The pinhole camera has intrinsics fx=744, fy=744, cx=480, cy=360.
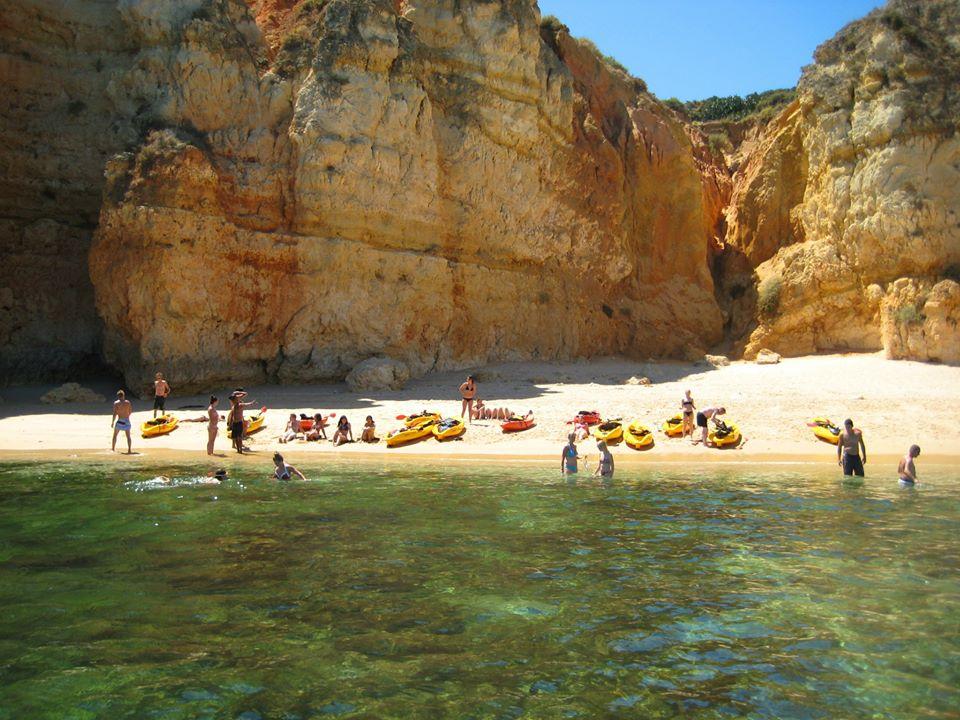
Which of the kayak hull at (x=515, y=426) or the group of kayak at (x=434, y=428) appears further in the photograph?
the kayak hull at (x=515, y=426)

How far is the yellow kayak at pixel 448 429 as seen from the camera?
49.0 feet

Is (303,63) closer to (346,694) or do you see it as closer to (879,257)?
(879,257)

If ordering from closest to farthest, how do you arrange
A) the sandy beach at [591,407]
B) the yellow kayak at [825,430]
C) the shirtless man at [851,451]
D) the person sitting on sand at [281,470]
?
the person sitting on sand at [281,470], the shirtless man at [851,451], the sandy beach at [591,407], the yellow kayak at [825,430]

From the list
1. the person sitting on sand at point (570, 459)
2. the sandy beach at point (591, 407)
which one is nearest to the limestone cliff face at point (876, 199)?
the sandy beach at point (591, 407)

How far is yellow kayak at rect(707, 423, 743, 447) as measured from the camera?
14.0 metres

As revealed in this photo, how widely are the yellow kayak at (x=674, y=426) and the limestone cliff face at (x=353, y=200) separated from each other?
8.73 metres

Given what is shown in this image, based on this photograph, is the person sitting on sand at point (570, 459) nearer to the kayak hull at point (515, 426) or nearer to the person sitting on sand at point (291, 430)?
the kayak hull at point (515, 426)

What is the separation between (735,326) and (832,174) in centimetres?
608

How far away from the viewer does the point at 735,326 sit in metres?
27.3

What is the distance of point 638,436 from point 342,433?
5.89 metres

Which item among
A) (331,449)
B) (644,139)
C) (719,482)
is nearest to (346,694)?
(719,482)

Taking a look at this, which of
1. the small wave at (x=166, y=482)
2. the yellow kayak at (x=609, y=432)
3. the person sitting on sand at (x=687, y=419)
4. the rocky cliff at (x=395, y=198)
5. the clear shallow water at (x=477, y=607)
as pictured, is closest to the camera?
the clear shallow water at (x=477, y=607)

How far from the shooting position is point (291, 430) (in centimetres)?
1554

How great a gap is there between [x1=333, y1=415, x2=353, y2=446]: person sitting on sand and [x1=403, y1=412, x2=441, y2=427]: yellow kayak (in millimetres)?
1169
